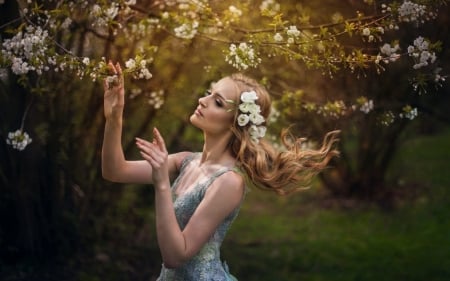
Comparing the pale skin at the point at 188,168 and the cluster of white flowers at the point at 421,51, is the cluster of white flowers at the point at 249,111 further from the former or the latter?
the cluster of white flowers at the point at 421,51

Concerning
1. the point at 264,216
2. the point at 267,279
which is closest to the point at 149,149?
the point at 267,279

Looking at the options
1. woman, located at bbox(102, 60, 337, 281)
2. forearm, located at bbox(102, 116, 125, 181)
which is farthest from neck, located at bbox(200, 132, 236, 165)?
forearm, located at bbox(102, 116, 125, 181)

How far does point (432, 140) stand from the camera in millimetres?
10898

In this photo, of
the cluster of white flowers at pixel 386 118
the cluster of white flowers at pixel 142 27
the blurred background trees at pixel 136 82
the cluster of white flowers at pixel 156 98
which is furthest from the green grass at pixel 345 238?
the cluster of white flowers at pixel 142 27

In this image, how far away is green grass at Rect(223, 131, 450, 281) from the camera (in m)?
5.57

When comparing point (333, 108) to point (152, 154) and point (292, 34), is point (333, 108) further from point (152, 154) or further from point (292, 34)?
point (152, 154)

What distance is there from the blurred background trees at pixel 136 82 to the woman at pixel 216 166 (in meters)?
0.37

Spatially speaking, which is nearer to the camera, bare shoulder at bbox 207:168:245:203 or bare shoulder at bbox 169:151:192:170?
bare shoulder at bbox 207:168:245:203

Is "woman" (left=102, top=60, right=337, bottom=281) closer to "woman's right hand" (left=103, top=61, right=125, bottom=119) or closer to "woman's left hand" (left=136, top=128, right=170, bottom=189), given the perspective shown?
"woman's right hand" (left=103, top=61, right=125, bottom=119)

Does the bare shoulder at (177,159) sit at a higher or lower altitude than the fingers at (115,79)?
lower

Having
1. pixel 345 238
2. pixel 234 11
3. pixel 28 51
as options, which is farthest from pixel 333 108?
pixel 345 238

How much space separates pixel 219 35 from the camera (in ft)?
15.2

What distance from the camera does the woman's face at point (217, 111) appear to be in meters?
3.07

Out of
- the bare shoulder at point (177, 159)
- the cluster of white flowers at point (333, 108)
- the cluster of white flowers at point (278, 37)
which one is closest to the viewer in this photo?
the bare shoulder at point (177, 159)
